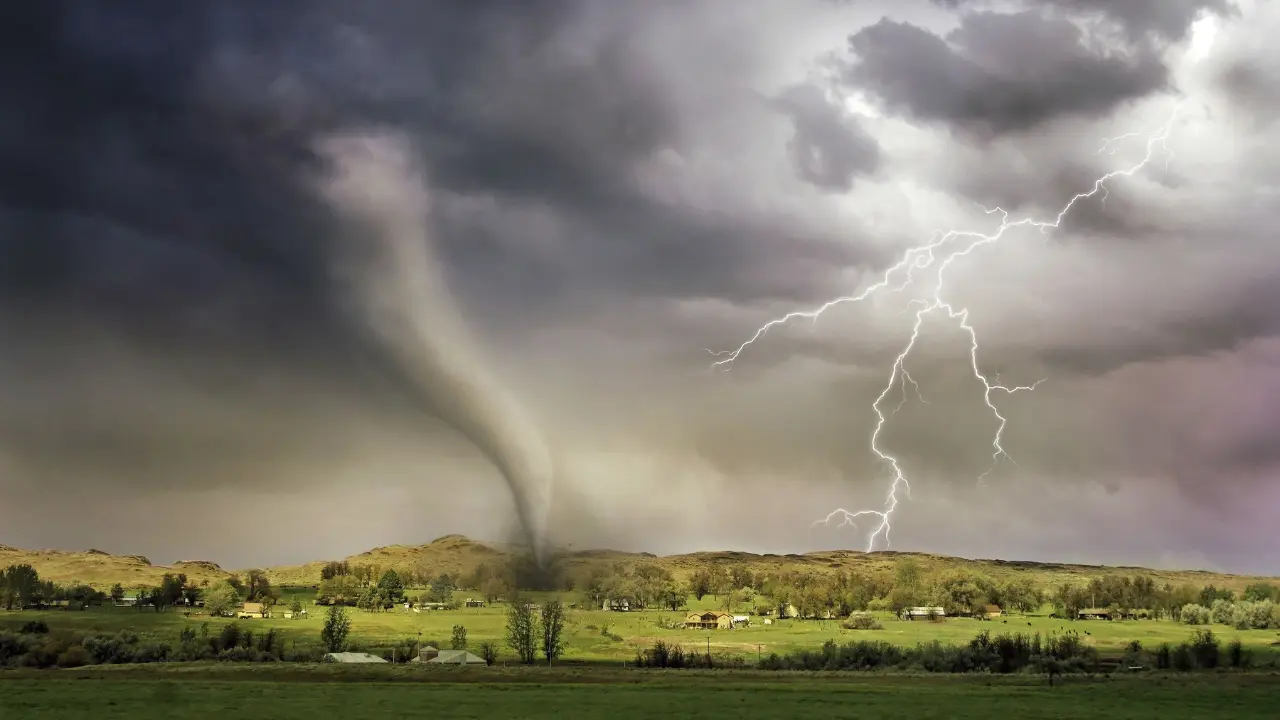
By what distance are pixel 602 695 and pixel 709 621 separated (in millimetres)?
100191

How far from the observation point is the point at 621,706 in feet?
225

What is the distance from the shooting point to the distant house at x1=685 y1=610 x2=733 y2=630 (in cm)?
16957

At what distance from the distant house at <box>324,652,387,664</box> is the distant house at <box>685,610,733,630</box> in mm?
62369

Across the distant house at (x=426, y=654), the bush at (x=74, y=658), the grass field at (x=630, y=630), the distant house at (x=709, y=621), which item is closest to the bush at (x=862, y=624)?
the grass field at (x=630, y=630)

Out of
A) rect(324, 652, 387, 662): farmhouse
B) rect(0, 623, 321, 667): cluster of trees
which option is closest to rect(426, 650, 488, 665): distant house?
rect(324, 652, 387, 662): farmhouse

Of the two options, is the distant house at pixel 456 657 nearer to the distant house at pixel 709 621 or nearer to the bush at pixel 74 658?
the bush at pixel 74 658

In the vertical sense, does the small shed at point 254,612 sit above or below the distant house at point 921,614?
below

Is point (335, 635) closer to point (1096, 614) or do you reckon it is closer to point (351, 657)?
point (351, 657)

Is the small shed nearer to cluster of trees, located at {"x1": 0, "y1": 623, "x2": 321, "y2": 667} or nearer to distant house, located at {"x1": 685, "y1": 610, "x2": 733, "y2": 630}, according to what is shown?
cluster of trees, located at {"x1": 0, "y1": 623, "x2": 321, "y2": 667}

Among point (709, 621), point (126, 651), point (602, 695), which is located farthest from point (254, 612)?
point (602, 695)

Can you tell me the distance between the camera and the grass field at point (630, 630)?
135625mm

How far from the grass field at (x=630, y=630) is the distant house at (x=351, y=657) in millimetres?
14748

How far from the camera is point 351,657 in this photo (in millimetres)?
119750

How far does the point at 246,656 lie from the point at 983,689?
8110cm
